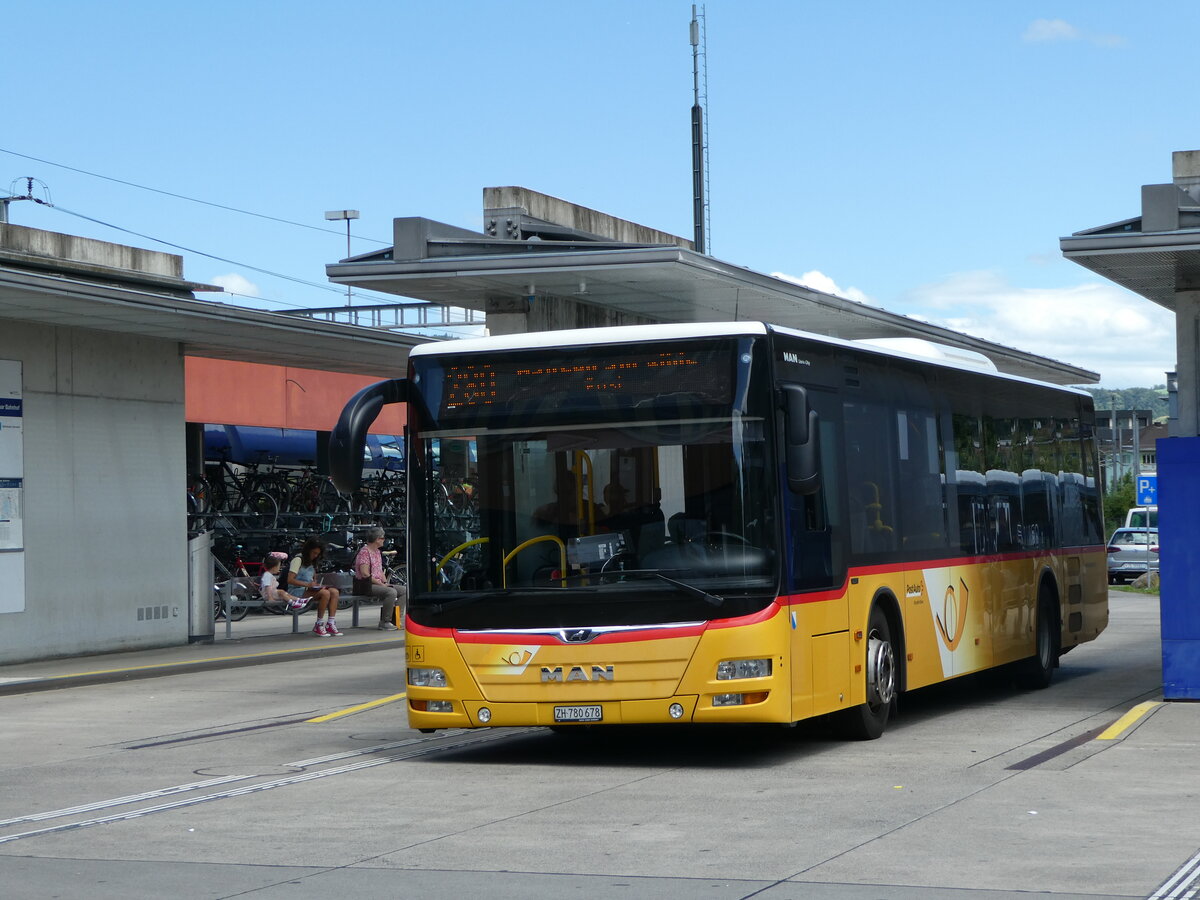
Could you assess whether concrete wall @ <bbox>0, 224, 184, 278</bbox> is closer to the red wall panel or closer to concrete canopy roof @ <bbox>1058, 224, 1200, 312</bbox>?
the red wall panel

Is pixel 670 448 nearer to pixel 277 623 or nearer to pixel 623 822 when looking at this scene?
pixel 623 822

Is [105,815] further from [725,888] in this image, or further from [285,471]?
[285,471]

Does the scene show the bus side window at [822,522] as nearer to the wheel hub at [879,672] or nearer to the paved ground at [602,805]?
the wheel hub at [879,672]

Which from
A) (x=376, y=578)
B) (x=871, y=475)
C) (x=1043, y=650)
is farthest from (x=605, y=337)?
(x=376, y=578)

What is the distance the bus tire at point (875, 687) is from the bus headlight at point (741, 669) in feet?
5.53

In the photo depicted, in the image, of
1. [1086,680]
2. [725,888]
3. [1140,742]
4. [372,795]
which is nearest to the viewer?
[725,888]

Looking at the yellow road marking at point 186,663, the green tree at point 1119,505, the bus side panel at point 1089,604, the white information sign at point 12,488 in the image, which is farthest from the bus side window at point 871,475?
the green tree at point 1119,505

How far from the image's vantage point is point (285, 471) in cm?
3722

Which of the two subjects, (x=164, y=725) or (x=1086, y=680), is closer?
(x=164, y=725)

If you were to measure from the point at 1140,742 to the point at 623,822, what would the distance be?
4.76 metres

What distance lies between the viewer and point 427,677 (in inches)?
455

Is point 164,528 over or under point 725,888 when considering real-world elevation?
over

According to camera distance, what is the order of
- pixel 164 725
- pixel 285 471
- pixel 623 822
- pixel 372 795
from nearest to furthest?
pixel 623 822, pixel 372 795, pixel 164 725, pixel 285 471

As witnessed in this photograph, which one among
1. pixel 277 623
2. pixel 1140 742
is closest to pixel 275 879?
pixel 1140 742
